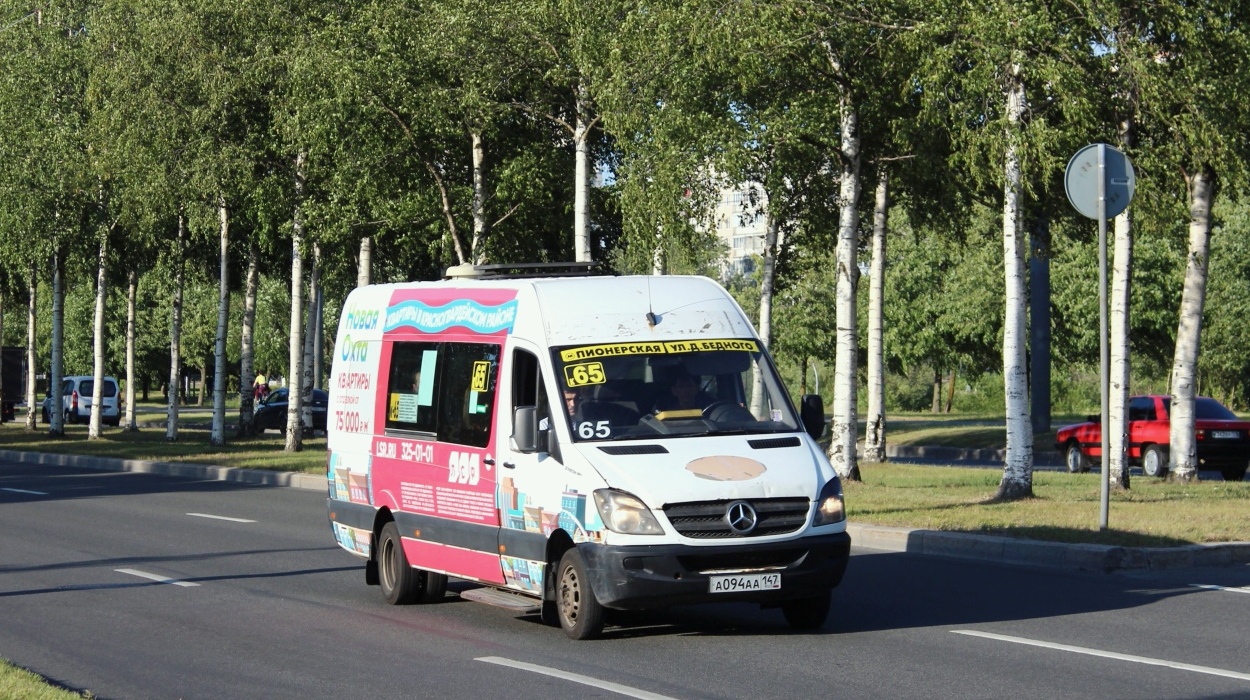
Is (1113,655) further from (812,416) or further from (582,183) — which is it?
(582,183)

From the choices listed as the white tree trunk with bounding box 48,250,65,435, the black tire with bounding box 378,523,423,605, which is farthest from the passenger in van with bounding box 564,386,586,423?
the white tree trunk with bounding box 48,250,65,435

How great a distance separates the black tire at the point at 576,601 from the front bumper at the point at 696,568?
0.35 ft

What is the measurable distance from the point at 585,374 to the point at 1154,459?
2058 centimetres

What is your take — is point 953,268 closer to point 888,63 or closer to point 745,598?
point 888,63

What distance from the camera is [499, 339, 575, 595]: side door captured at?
1034 centimetres

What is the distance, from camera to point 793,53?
21.0m

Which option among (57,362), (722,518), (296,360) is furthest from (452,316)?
(57,362)

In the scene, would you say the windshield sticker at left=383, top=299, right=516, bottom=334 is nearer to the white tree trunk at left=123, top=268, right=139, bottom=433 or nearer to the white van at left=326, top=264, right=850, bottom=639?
the white van at left=326, top=264, right=850, bottom=639

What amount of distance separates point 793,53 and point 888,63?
1.24m

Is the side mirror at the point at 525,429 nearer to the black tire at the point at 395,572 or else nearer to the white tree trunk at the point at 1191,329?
the black tire at the point at 395,572

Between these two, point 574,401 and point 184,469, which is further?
point 184,469

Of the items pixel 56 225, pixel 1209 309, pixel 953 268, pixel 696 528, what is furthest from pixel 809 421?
pixel 953 268

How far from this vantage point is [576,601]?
33.7 ft

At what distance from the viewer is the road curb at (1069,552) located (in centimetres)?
1423
